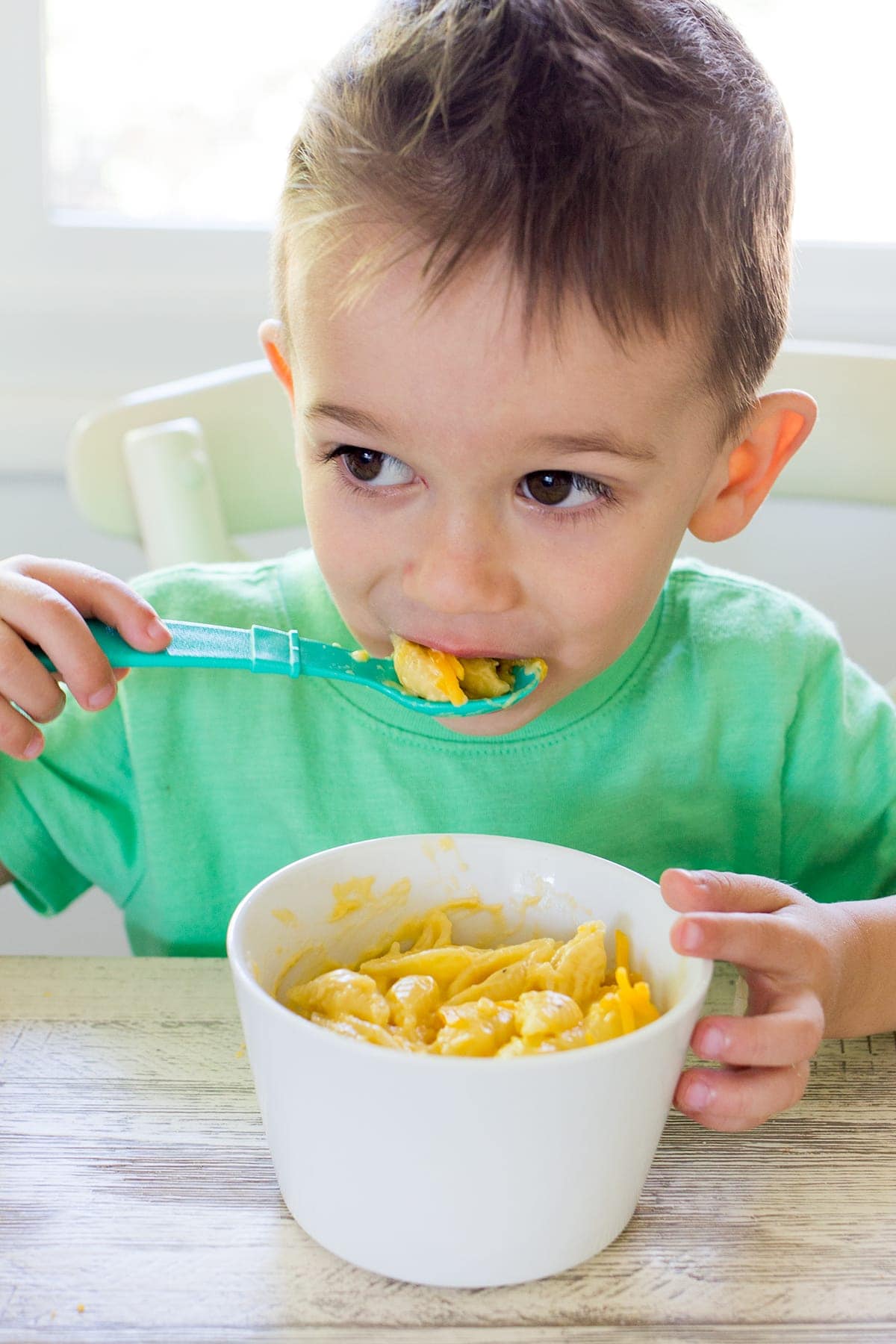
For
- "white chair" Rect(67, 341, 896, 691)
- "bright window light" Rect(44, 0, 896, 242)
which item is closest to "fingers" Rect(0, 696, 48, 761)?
"white chair" Rect(67, 341, 896, 691)

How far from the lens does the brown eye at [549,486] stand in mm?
682

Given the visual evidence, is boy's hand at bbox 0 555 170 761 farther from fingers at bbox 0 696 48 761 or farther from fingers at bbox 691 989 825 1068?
fingers at bbox 691 989 825 1068

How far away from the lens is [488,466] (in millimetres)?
645

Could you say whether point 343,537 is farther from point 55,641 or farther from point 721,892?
point 721,892

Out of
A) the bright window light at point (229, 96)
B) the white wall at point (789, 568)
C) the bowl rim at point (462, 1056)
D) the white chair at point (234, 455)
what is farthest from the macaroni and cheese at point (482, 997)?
the bright window light at point (229, 96)

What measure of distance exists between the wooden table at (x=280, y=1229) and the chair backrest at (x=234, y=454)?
20.2 inches

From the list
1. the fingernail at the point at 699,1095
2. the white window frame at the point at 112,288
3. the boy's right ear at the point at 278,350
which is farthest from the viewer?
the white window frame at the point at 112,288

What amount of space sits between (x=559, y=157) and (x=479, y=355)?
4.1 inches

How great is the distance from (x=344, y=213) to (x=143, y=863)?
485 mm

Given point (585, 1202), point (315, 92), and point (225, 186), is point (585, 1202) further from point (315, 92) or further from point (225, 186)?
point (225, 186)

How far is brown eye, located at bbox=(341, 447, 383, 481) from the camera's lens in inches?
28.0

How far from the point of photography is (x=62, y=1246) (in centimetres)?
50

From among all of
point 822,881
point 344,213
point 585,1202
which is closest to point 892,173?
point 822,881

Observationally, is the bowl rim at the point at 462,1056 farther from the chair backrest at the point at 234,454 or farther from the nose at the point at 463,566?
the chair backrest at the point at 234,454
